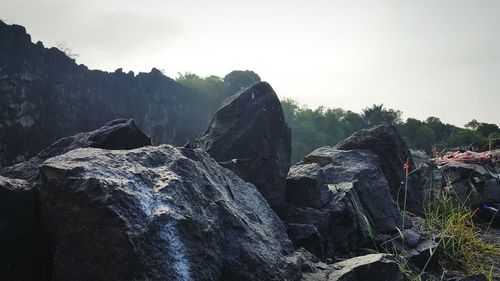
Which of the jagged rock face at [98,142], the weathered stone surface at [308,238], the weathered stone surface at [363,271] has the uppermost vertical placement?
the jagged rock face at [98,142]

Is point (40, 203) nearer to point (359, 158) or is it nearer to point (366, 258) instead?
point (366, 258)

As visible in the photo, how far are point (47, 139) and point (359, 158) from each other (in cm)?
2824

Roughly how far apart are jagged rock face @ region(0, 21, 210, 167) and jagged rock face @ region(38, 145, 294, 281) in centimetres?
2746

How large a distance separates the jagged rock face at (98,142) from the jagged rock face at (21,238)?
123 cm

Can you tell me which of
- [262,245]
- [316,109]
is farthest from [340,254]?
[316,109]

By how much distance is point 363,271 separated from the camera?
373cm

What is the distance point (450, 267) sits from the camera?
5.25 meters

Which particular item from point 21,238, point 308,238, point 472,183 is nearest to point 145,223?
point 21,238

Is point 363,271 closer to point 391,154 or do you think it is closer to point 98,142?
point 98,142

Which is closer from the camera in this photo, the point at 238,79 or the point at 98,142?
the point at 98,142

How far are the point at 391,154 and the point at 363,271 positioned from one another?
4595mm

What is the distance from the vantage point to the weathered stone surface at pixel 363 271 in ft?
11.7

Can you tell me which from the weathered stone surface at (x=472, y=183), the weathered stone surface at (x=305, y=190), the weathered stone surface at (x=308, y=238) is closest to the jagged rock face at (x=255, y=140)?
the weathered stone surface at (x=305, y=190)

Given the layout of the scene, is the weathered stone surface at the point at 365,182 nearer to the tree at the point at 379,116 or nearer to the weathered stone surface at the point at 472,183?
the weathered stone surface at the point at 472,183
